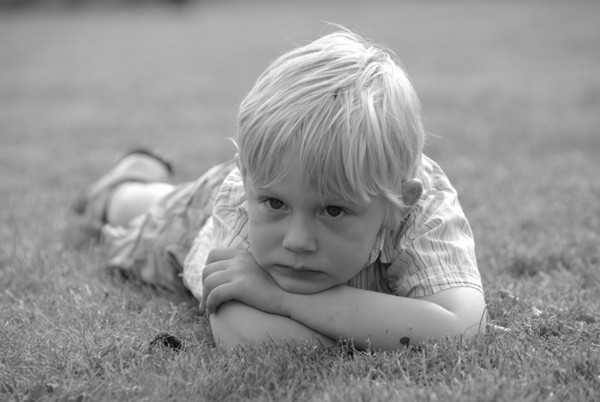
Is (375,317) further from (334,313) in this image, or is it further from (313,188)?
(313,188)

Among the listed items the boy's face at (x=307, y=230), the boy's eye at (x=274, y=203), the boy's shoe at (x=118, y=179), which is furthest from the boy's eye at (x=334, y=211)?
the boy's shoe at (x=118, y=179)

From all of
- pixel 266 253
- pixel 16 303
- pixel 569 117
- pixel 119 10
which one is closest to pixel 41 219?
pixel 16 303

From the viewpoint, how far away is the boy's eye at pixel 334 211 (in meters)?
2.24

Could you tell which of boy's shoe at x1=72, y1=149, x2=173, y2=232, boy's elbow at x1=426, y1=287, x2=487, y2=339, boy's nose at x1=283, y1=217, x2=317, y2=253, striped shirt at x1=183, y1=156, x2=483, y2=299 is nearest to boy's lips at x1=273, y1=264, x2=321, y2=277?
boy's nose at x1=283, y1=217, x2=317, y2=253

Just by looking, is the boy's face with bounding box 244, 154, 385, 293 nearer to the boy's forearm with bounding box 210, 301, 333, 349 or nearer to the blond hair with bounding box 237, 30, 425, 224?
the blond hair with bounding box 237, 30, 425, 224

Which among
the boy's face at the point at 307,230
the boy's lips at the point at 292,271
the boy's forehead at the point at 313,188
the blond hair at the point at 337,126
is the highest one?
the blond hair at the point at 337,126

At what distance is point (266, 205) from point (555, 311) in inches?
49.3

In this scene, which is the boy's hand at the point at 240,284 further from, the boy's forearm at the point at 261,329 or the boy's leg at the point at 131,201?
the boy's leg at the point at 131,201

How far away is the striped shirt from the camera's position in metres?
2.57

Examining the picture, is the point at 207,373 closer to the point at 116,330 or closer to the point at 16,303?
the point at 116,330

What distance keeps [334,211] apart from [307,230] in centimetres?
10

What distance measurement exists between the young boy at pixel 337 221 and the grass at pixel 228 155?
0.11 metres

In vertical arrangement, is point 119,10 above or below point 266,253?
below

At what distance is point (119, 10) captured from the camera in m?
29.5
